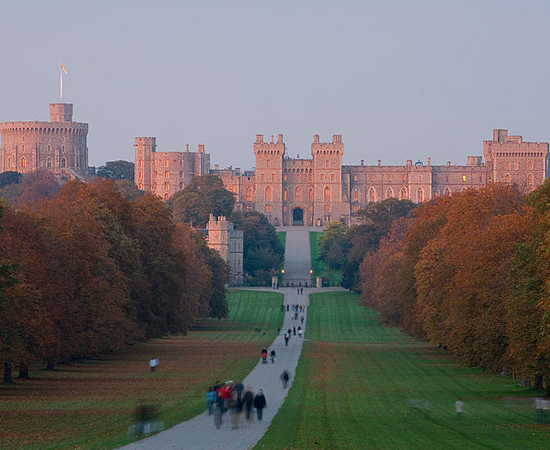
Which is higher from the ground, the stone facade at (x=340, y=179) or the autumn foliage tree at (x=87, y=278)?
the stone facade at (x=340, y=179)

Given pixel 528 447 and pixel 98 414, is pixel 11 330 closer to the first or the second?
pixel 98 414

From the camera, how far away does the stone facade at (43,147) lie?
18638 centimetres

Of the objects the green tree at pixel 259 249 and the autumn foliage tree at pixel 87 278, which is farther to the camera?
the green tree at pixel 259 249

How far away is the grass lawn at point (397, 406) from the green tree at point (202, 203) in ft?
253

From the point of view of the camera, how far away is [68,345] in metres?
42.1

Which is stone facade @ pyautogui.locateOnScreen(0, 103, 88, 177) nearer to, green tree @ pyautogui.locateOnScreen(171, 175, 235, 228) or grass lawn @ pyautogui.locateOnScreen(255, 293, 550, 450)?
green tree @ pyautogui.locateOnScreen(171, 175, 235, 228)

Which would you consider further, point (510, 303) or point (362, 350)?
point (362, 350)

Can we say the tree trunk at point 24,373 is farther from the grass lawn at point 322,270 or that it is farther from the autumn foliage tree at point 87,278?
the grass lawn at point 322,270

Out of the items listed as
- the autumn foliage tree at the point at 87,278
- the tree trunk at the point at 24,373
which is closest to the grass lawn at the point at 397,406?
the autumn foliage tree at the point at 87,278

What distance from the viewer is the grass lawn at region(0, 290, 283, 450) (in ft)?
86.2

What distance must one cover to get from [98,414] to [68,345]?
1238cm

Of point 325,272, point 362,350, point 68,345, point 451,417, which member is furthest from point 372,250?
point 451,417

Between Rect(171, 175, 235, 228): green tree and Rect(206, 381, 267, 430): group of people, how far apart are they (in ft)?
341

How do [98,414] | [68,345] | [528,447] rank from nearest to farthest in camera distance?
1. [528,447]
2. [98,414]
3. [68,345]
